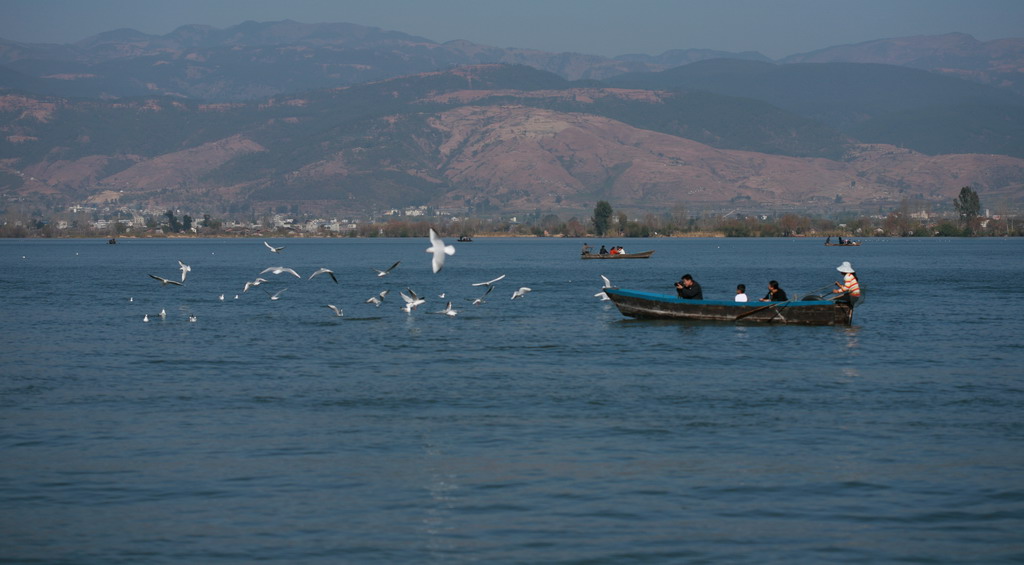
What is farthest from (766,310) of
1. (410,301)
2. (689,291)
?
(410,301)

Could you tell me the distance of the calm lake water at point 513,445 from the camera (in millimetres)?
17109

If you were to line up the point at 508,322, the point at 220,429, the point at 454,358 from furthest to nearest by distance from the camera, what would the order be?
the point at 508,322
the point at 454,358
the point at 220,429

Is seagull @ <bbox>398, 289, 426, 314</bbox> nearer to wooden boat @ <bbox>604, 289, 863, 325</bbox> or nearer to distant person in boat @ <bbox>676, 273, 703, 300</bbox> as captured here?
wooden boat @ <bbox>604, 289, 863, 325</bbox>

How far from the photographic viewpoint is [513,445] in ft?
75.9

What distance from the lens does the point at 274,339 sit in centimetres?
4384

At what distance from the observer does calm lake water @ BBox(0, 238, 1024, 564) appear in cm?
1711

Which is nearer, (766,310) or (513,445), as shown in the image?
(513,445)

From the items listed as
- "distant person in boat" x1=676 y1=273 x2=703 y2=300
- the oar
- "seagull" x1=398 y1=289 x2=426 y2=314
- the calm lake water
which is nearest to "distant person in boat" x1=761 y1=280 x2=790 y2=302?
the oar

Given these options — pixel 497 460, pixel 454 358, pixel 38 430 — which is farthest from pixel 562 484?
pixel 454 358

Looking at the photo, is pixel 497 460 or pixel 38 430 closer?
pixel 497 460

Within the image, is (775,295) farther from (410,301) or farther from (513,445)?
(513,445)

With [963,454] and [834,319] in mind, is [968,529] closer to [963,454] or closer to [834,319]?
[963,454]

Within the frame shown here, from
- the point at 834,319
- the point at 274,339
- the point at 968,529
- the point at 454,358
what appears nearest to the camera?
the point at 968,529

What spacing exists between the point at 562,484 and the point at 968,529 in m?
6.54
